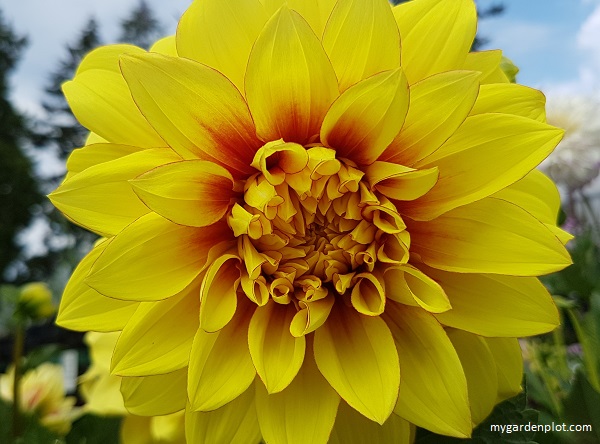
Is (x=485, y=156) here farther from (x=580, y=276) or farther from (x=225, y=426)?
(x=580, y=276)

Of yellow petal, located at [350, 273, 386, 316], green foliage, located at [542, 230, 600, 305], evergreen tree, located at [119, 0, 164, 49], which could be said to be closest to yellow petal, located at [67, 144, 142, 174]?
yellow petal, located at [350, 273, 386, 316]

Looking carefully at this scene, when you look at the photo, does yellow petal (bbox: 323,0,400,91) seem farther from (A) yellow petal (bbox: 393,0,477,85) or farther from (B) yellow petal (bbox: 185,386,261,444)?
(B) yellow petal (bbox: 185,386,261,444)

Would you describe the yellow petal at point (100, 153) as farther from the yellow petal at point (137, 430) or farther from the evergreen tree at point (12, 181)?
the evergreen tree at point (12, 181)

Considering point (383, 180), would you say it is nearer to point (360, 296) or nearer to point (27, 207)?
point (360, 296)

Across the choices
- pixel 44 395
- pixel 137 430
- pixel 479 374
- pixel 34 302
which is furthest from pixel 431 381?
pixel 44 395

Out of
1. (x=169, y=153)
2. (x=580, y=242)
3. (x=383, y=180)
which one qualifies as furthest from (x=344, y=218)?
(x=580, y=242)

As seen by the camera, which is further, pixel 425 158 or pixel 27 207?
pixel 27 207

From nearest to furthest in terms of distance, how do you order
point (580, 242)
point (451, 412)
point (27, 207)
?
point (451, 412) → point (580, 242) → point (27, 207)
